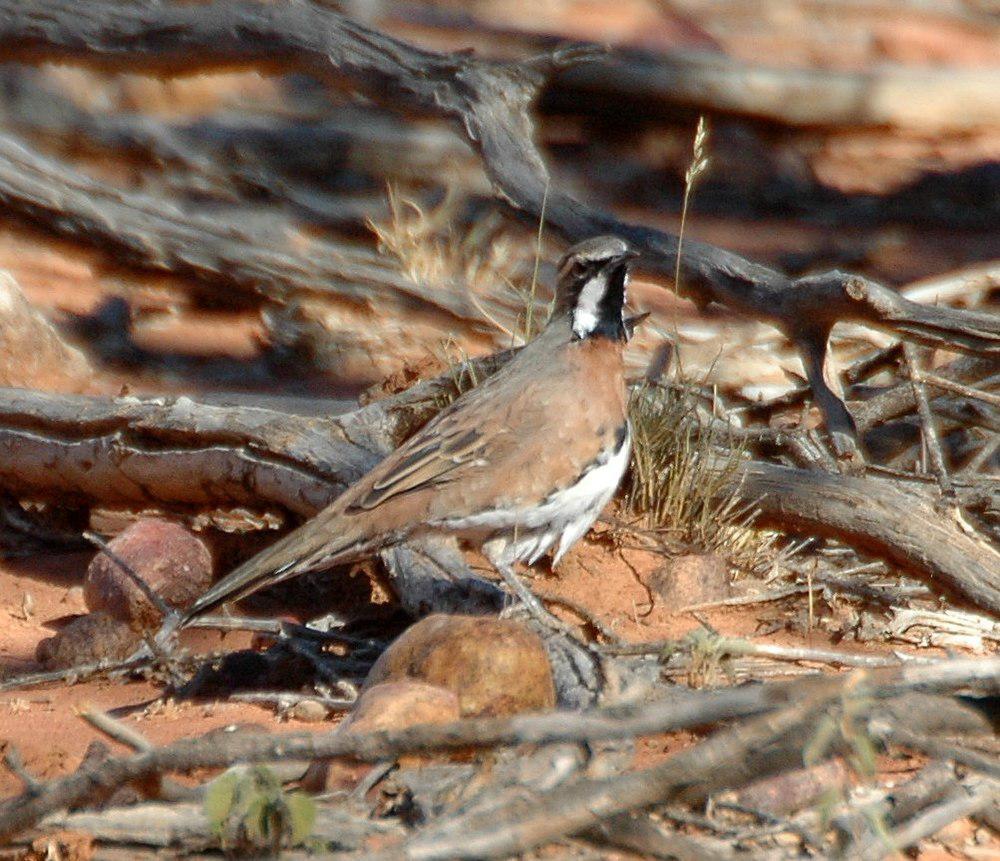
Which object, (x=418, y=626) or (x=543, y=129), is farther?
(x=543, y=129)

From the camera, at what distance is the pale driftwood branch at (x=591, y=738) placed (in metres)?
2.49

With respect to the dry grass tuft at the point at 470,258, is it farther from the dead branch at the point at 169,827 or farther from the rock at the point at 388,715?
the dead branch at the point at 169,827

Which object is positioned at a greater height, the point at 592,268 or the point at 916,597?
the point at 592,268

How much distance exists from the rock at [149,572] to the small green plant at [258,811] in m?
2.69

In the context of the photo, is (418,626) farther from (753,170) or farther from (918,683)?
(753,170)

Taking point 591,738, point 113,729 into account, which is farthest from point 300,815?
point 591,738

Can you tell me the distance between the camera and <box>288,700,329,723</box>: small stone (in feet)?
15.5

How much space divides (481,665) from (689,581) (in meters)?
1.92

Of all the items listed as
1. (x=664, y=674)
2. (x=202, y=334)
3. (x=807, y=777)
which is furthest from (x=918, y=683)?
(x=202, y=334)

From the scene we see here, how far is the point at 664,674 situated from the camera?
4816 millimetres

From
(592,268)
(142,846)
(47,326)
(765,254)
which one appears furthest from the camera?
(765,254)

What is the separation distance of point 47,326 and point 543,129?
270 inches

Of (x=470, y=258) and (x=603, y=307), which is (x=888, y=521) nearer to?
(x=603, y=307)

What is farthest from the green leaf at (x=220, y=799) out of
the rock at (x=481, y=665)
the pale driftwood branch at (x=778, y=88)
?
the pale driftwood branch at (x=778, y=88)
